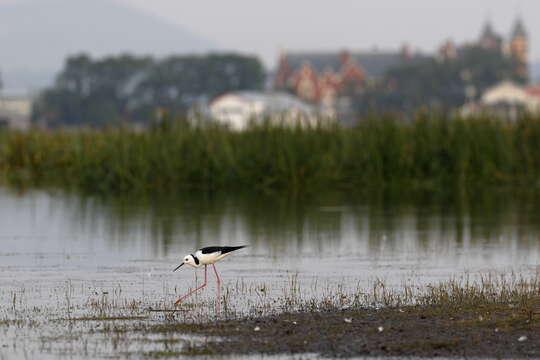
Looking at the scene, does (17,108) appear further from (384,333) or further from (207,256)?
(384,333)

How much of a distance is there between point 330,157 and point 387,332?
21721 millimetres

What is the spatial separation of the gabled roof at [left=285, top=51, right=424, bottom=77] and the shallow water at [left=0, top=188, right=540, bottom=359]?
138m

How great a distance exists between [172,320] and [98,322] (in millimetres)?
A: 636

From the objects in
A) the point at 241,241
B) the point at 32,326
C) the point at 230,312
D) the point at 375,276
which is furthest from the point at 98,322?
the point at 241,241

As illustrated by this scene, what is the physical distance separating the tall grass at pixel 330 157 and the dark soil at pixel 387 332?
20124mm

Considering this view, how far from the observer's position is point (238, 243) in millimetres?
18328

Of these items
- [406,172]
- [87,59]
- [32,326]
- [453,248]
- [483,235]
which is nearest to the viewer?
[32,326]

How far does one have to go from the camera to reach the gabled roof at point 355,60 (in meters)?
166

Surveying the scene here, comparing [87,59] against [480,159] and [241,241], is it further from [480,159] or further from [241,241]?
[241,241]

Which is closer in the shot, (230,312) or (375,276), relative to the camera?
(230,312)

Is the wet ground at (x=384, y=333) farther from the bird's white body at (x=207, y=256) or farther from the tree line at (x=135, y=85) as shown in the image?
the tree line at (x=135, y=85)

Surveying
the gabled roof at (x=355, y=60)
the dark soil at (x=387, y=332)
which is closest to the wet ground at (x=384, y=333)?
the dark soil at (x=387, y=332)

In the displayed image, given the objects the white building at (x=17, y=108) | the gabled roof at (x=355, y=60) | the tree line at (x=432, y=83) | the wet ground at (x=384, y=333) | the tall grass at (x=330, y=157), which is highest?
the gabled roof at (x=355, y=60)

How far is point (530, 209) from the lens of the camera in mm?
24953
